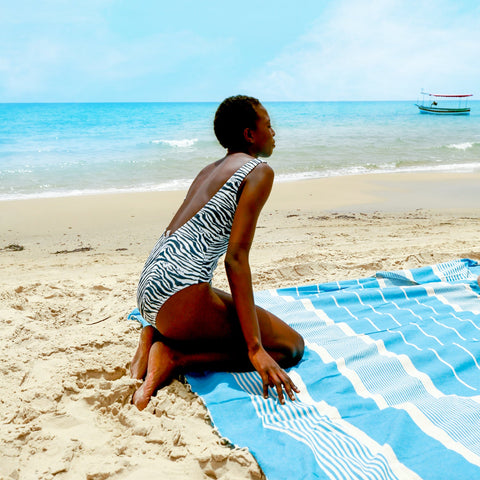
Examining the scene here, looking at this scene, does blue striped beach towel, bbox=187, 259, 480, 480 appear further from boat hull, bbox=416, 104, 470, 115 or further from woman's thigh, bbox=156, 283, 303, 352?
boat hull, bbox=416, 104, 470, 115

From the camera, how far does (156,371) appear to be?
2369 millimetres

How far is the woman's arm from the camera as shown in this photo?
2.20m

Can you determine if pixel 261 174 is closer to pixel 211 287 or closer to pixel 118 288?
pixel 211 287

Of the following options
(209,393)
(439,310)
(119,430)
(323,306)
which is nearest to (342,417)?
(209,393)

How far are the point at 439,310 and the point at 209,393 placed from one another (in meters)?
1.80

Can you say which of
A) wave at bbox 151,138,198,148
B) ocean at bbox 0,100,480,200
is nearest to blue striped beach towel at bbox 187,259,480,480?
ocean at bbox 0,100,480,200

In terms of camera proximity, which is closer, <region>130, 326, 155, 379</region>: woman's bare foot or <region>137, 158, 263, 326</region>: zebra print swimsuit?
<region>137, 158, 263, 326</region>: zebra print swimsuit

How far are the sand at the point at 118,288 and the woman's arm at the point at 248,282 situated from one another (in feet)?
1.14

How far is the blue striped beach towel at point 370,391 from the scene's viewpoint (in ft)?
5.87

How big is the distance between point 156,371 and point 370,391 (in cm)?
104

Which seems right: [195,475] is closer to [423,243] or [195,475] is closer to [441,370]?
[441,370]

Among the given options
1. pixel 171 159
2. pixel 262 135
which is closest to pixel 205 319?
pixel 262 135

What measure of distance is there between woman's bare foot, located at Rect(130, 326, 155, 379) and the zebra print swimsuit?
182 mm

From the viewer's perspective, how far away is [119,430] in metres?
2.08
